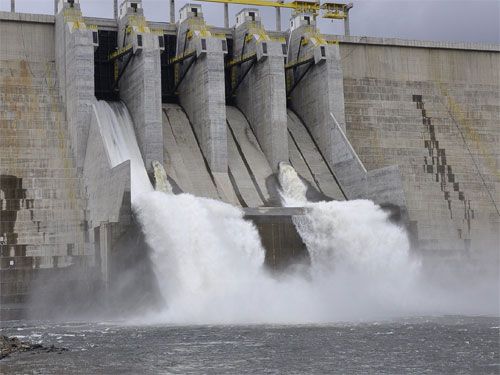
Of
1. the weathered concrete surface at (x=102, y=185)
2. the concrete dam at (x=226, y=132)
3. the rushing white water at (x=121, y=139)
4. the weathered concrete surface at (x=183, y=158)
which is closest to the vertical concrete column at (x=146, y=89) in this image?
the concrete dam at (x=226, y=132)

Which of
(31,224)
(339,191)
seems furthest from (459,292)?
(31,224)

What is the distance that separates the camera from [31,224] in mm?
40031

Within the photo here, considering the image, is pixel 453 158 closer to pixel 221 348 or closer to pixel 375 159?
pixel 375 159

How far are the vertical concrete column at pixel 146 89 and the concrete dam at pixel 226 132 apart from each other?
68 millimetres

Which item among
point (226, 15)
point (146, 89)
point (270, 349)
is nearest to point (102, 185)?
point (146, 89)

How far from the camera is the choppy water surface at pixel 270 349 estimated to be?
24000mm

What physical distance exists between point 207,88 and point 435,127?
13049 mm

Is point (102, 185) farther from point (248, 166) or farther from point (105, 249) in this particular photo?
point (248, 166)

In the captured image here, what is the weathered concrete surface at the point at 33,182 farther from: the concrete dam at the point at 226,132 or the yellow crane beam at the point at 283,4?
the yellow crane beam at the point at 283,4

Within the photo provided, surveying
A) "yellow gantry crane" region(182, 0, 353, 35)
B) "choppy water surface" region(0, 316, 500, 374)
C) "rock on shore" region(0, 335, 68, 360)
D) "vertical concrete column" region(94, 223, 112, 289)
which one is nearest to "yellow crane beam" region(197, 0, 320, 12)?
"yellow gantry crane" region(182, 0, 353, 35)

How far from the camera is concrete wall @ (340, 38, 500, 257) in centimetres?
4866

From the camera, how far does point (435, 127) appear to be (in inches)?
2042

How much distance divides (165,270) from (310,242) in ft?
20.3

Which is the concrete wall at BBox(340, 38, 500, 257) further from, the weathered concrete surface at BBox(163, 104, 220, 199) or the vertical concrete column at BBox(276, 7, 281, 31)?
the weathered concrete surface at BBox(163, 104, 220, 199)
